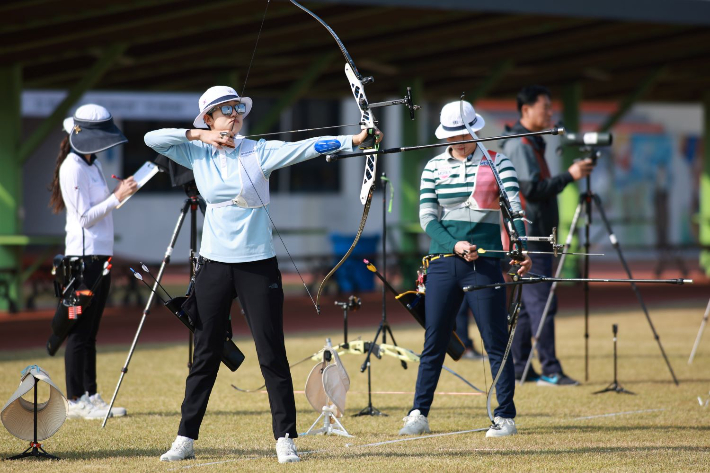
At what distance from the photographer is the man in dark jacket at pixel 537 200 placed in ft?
23.2

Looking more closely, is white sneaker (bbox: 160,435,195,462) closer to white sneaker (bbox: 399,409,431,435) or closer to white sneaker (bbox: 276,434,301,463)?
white sneaker (bbox: 276,434,301,463)

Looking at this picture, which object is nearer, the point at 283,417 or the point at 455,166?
the point at 283,417

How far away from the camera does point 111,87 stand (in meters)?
14.8

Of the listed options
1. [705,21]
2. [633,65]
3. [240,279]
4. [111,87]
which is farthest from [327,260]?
[240,279]

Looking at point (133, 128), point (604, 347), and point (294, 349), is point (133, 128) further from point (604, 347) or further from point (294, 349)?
point (604, 347)

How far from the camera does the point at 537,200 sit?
7117mm

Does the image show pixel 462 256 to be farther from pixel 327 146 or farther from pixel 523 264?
pixel 327 146

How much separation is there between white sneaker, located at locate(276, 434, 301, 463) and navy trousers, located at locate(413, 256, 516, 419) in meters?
1.01

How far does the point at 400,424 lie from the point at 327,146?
198 centimetres

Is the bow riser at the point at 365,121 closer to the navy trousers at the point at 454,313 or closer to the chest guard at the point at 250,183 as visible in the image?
the chest guard at the point at 250,183

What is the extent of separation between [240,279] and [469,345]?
13.8ft

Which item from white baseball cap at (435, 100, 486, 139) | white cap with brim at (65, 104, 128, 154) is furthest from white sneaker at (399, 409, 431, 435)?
white cap with brim at (65, 104, 128, 154)

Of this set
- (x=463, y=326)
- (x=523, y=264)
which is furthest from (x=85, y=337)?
(x=463, y=326)

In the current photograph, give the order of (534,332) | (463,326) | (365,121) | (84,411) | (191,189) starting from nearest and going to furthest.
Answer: (365,121) → (84,411) → (191,189) → (534,332) → (463,326)
